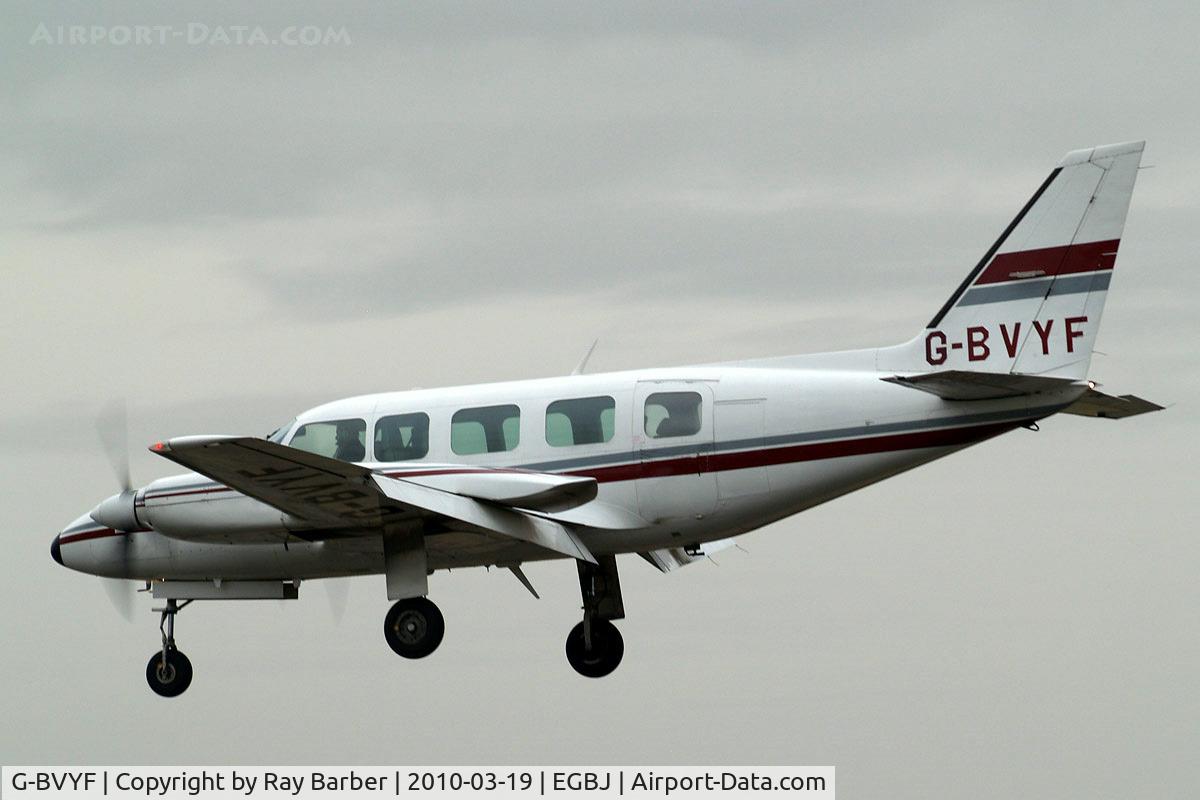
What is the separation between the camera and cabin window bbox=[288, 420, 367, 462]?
93.8 ft

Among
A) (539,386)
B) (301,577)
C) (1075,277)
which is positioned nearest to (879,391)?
(1075,277)

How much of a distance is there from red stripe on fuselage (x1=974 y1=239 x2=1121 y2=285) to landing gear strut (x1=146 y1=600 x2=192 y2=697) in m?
13.0

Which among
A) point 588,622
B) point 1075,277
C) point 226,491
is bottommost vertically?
point 588,622

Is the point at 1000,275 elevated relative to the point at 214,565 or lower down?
elevated

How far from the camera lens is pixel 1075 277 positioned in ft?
85.6

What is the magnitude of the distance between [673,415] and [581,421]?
131 centimetres

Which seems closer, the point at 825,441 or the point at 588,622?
the point at 825,441

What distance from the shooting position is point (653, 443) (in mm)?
27016

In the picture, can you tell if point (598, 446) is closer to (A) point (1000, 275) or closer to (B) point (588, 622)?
(B) point (588, 622)

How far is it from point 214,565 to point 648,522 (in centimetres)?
680

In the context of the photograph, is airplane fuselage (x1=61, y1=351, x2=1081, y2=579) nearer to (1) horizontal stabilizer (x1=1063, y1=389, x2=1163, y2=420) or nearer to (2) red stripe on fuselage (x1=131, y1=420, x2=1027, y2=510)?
(2) red stripe on fuselage (x1=131, y1=420, x2=1027, y2=510)

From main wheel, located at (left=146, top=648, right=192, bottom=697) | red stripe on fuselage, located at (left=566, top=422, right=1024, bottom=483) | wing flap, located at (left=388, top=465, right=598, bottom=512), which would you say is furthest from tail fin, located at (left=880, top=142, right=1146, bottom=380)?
main wheel, located at (left=146, top=648, right=192, bottom=697)

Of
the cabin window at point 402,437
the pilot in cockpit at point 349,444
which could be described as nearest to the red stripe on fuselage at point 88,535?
the pilot in cockpit at point 349,444

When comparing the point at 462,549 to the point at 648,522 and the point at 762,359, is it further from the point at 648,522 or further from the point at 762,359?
the point at 762,359
